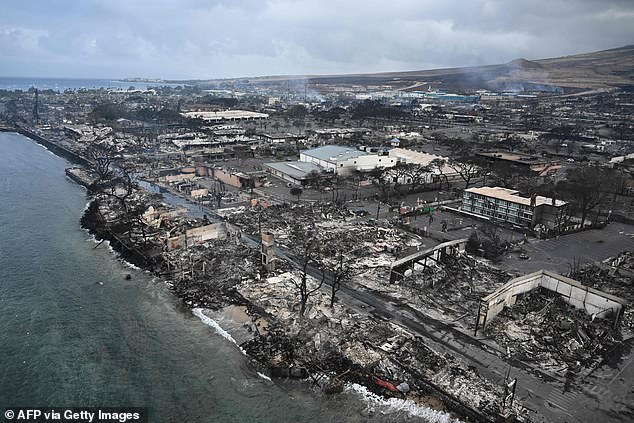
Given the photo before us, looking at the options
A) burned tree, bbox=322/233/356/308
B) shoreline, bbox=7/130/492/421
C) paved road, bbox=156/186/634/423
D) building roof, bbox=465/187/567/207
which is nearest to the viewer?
paved road, bbox=156/186/634/423

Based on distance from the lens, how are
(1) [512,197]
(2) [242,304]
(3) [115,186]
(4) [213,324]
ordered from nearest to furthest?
1. (4) [213,324]
2. (2) [242,304]
3. (1) [512,197]
4. (3) [115,186]

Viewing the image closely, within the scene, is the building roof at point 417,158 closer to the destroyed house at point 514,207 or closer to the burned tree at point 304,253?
the destroyed house at point 514,207

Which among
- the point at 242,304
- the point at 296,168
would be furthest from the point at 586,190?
the point at 242,304

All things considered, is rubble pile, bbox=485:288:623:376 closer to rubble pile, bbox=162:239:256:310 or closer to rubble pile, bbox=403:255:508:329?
rubble pile, bbox=403:255:508:329

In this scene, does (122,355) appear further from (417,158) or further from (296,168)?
(417,158)

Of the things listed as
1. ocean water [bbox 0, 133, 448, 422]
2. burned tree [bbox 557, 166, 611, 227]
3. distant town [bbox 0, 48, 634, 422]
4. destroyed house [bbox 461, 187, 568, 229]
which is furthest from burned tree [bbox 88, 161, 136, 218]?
burned tree [bbox 557, 166, 611, 227]

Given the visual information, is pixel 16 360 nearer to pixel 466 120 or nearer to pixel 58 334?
pixel 58 334
